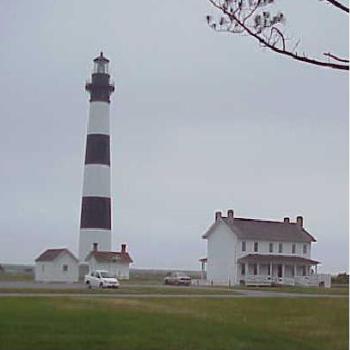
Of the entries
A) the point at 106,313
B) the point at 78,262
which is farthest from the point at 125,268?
the point at 106,313

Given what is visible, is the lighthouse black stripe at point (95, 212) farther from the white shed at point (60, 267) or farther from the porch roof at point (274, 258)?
the porch roof at point (274, 258)

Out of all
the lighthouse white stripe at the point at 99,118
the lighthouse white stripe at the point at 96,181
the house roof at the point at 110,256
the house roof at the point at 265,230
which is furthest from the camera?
the house roof at the point at 265,230

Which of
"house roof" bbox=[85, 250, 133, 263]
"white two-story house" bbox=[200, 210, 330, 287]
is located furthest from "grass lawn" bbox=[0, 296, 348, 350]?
"white two-story house" bbox=[200, 210, 330, 287]

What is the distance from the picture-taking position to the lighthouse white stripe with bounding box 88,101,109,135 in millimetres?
57531

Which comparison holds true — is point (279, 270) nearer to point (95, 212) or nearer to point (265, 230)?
point (265, 230)

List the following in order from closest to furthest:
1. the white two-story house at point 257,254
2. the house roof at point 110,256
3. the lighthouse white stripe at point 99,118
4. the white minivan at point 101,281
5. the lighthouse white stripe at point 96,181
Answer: the white minivan at point 101,281, the lighthouse white stripe at point 96,181, the lighthouse white stripe at point 99,118, the house roof at point 110,256, the white two-story house at point 257,254

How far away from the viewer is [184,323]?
1659 cm

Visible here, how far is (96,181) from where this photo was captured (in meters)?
56.8

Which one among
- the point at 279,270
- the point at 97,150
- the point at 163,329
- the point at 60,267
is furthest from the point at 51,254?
the point at 163,329

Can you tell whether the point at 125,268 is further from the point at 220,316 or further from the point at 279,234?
the point at 220,316

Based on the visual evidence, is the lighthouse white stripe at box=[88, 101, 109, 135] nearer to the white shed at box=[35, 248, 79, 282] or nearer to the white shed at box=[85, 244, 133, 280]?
the white shed at box=[85, 244, 133, 280]

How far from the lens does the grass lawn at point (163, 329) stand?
509 inches

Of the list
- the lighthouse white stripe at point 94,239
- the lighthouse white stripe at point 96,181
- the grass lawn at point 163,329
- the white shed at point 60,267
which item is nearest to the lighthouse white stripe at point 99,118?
the lighthouse white stripe at point 96,181

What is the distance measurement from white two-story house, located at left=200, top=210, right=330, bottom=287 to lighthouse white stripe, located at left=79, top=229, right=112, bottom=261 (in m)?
8.63
